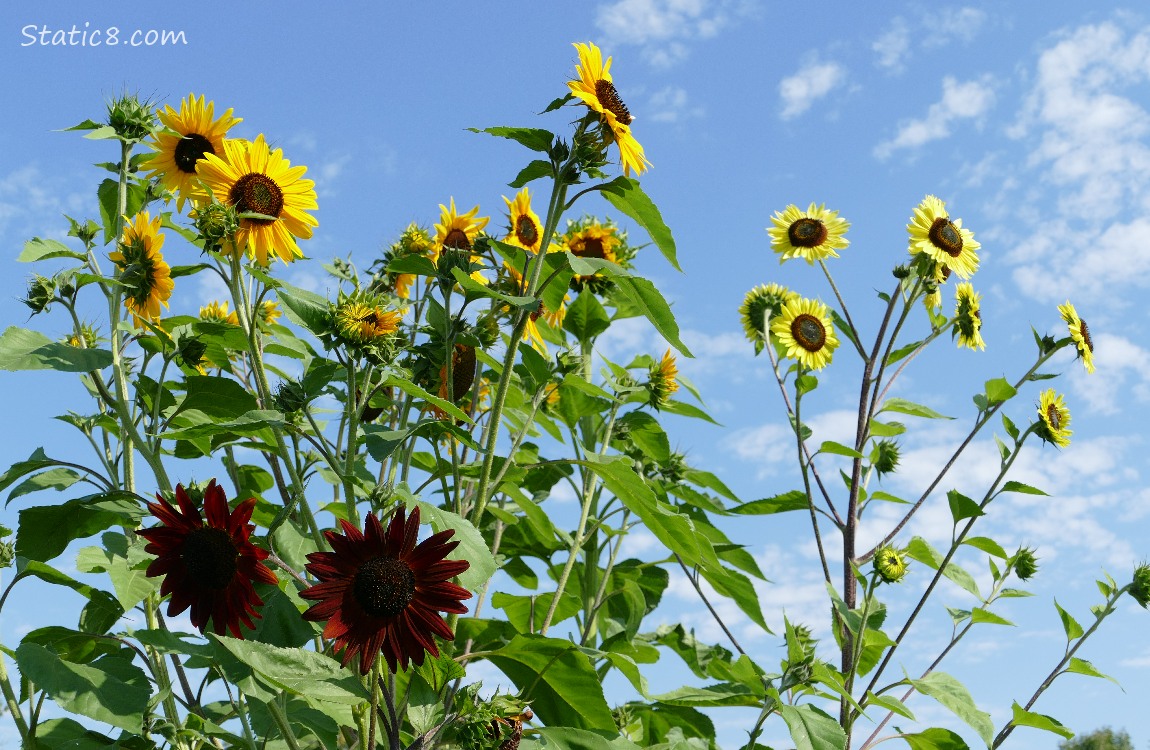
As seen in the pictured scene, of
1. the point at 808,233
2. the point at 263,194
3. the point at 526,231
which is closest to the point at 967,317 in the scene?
the point at 808,233

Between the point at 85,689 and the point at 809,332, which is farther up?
the point at 809,332

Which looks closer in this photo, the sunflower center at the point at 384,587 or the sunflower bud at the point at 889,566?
the sunflower center at the point at 384,587

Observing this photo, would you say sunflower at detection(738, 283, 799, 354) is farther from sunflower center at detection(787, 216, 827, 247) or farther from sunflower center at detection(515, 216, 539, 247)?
sunflower center at detection(515, 216, 539, 247)

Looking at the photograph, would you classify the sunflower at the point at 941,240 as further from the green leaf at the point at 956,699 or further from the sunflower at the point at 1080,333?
the green leaf at the point at 956,699

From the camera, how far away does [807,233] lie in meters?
3.26

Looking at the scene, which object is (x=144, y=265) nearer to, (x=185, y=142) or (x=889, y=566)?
(x=185, y=142)

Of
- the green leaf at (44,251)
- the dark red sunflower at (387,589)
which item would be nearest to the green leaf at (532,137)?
the dark red sunflower at (387,589)

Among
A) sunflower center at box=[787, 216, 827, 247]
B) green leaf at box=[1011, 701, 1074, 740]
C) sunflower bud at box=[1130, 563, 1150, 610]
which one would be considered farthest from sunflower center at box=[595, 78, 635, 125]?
sunflower bud at box=[1130, 563, 1150, 610]

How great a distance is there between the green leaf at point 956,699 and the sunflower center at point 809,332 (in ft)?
3.40

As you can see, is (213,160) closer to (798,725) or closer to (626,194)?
(626,194)

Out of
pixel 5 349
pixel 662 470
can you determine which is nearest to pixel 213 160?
pixel 5 349

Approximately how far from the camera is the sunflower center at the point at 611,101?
1.74m

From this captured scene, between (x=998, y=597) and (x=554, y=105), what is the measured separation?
189 cm

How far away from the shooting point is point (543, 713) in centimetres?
184
